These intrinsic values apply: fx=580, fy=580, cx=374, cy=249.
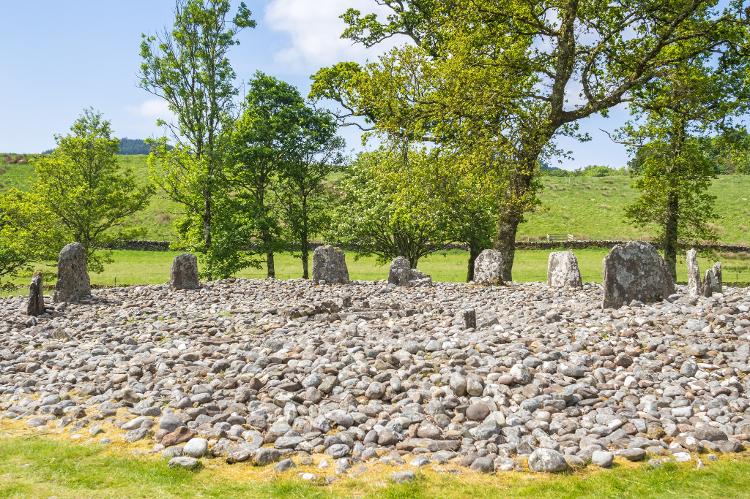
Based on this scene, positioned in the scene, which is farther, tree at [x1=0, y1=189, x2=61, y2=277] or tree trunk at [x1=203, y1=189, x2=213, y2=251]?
tree at [x1=0, y1=189, x2=61, y2=277]

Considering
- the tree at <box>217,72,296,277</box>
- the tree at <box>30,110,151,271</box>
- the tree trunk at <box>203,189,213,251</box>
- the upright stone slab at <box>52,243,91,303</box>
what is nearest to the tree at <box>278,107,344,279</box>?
the tree at <box>217,72,296,277</box>

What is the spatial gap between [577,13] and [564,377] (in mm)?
16891

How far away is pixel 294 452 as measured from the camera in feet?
23.7

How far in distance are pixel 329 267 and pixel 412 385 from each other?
54.7ft

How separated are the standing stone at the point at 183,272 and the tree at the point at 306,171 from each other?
8608 millimetres

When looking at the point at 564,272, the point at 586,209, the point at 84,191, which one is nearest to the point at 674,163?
the point at 564,272

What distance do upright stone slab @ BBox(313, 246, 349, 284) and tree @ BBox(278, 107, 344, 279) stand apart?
22.7 feet

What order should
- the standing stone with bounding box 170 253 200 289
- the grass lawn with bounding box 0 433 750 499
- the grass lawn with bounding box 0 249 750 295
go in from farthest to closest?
the grass lawn with bounding box 0 249 750 295, the standing stone with bounding box 170 253 200 289, the grass lawn with bounding box 0 433 750 499

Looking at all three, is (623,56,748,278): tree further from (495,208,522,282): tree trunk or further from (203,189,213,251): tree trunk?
(203,189,213,251): tree trunk

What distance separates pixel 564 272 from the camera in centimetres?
2256

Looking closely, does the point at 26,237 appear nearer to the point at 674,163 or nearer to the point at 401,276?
the point at 401,276

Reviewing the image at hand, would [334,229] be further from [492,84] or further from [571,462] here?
[571,462]

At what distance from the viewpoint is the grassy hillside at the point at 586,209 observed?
62.7 metres

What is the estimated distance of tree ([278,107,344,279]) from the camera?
3266cm
